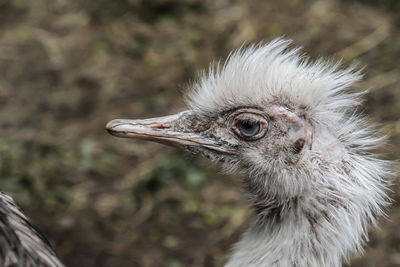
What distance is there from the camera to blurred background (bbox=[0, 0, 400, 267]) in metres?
Result: 4.14

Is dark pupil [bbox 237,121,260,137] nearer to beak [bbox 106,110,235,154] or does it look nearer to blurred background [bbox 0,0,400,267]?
beak [bbox 106,110,235,154]

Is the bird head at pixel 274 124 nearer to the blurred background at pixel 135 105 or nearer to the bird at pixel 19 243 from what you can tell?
the bird at pixel 19 243

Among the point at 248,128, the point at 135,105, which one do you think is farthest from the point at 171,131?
the point at 135,105

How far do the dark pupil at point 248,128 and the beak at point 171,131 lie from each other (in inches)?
4.0

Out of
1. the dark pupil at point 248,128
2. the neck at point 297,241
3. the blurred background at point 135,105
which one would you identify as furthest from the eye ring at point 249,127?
the blurred background at point 135,105

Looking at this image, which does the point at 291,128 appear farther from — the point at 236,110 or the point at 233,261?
the point at 233,261

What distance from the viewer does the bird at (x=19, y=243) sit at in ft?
7.02

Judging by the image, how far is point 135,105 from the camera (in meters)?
5.10

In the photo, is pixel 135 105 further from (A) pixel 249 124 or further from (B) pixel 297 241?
(B) pixel 297 241

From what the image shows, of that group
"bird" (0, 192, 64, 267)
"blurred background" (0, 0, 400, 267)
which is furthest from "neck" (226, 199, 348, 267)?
"blurred background" (0, 0, 400, 267)

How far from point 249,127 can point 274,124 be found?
0.33 feet

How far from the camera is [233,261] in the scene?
8.34 feet

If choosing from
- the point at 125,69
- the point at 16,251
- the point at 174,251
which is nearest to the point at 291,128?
the point at 16,251

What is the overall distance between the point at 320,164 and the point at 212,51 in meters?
3.07
